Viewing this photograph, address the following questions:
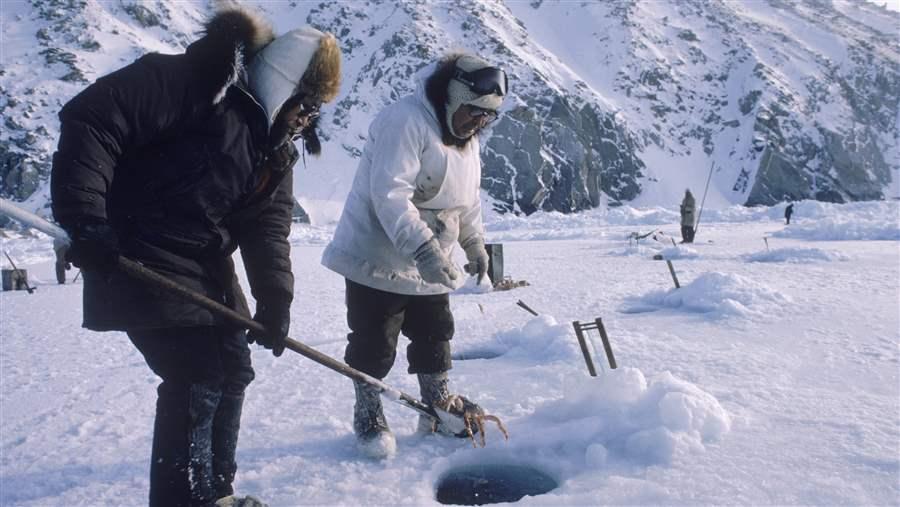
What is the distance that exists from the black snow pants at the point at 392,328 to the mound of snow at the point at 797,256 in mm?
7215

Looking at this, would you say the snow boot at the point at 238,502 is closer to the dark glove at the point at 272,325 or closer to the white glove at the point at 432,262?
the dark glove at the point at 272,325

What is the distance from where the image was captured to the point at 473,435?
2346 millimetres

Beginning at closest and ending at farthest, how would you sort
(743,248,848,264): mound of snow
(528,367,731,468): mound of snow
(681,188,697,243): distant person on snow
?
(528,367,731,468): mound of snow < (743,248,848,264): mound of snow < (681,188,697,243): distant person on snow

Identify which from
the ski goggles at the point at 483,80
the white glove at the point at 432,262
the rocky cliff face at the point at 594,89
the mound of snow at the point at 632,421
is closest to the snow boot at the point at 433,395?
the mound of snow at the point at 632,421

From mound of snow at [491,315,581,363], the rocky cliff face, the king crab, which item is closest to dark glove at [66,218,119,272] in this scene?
the king crab

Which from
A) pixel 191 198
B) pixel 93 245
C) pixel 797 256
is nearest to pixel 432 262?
pixel 191 198

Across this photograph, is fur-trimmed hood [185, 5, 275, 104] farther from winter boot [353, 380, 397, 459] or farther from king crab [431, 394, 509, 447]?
king crab [431, 394, 509, 447]

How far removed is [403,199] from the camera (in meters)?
2.19

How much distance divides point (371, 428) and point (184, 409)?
2.63 ft

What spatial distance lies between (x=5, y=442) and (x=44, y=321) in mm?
3949

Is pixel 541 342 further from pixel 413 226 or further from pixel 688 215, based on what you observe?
pixel 688 215

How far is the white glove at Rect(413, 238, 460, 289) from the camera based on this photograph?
2121 millimetres

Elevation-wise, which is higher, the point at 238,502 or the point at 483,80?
the point at 483,80

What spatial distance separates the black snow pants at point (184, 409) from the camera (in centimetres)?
158
